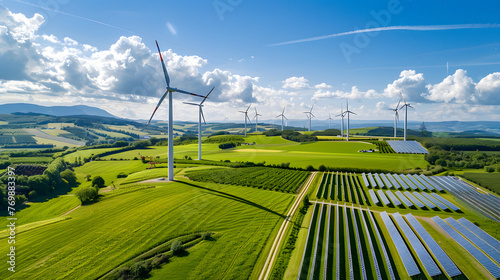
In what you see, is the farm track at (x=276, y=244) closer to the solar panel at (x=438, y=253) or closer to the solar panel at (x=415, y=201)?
the solar panel at (x=438, y=253)

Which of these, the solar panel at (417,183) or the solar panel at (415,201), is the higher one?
the solar panel at (415,201)

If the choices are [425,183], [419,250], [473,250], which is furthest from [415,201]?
[419,250]

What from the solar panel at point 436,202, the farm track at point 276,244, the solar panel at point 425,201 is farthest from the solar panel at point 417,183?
the farm track at point 276,244

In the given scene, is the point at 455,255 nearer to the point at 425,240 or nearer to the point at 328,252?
the point at 425,240

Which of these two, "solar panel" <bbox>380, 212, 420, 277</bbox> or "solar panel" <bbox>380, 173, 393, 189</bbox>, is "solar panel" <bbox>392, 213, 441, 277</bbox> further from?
"solar panel" <bbox>380, 173, 393, 189</bbox>

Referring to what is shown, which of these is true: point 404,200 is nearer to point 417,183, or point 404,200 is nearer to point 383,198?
point 383,198
